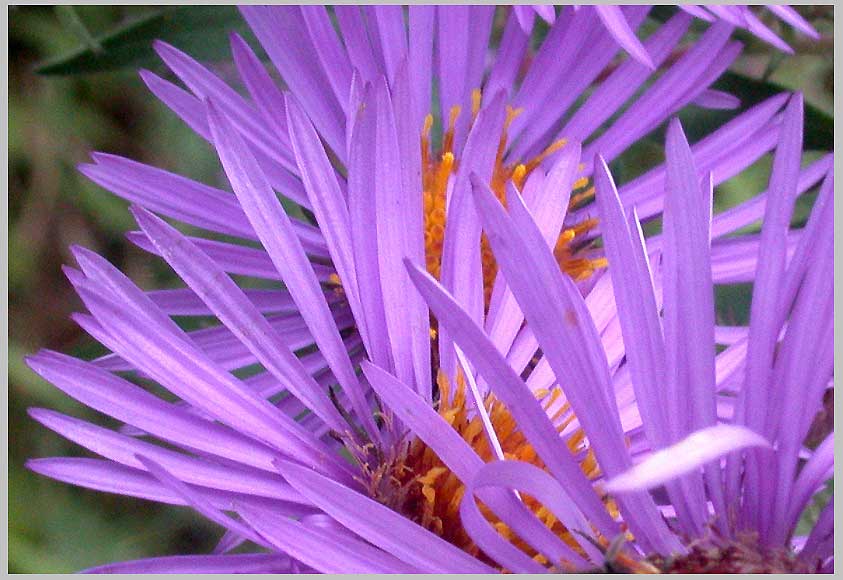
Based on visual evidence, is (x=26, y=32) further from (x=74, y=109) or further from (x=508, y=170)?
(x=508, y=170)

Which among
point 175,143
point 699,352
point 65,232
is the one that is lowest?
point 699,352

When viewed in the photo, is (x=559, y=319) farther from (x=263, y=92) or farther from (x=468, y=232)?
(x=263, y=92)

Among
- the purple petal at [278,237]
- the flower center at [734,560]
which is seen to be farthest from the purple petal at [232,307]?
the flower center at [734,560]

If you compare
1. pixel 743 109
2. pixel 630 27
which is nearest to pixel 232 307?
pixel 630 27

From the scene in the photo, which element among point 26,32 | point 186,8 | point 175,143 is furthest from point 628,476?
point 26,32

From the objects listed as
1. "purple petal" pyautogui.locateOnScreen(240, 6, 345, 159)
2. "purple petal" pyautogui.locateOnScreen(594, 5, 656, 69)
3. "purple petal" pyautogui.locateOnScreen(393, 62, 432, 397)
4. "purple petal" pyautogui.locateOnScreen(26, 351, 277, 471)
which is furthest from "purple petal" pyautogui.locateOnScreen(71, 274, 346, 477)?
"purple petal" pyautogui.locateOnScreen(594, 5, 656, 69)

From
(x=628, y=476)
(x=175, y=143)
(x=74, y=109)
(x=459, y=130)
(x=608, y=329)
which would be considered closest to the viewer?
(x=628, y=476)
